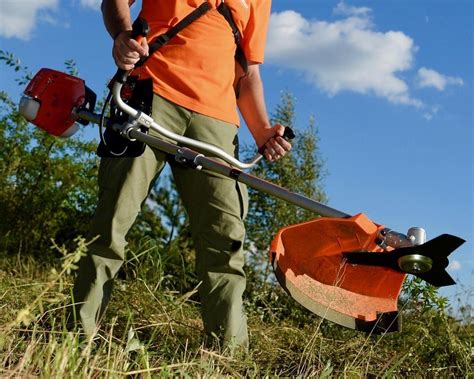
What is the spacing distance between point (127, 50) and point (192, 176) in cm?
68

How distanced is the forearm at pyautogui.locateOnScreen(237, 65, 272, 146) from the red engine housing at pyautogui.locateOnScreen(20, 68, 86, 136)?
837 mm

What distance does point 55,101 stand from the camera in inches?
153

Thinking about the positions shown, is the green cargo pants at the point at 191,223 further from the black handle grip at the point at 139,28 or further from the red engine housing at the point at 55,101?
the red engine housing at the point at 55,101

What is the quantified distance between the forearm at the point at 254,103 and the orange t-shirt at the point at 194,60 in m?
0.30

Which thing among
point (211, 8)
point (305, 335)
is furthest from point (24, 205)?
point (211, 8)

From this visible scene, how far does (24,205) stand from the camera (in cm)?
670

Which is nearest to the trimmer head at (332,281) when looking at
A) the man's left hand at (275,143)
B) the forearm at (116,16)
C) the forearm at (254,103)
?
the man's left hand at (275,143)

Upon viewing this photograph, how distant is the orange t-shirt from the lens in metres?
3.40

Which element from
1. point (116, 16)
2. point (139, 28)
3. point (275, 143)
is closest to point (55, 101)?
point (116, 16)

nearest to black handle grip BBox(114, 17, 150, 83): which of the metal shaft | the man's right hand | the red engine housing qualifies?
the man's right hand

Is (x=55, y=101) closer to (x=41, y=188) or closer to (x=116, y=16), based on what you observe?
(x=116, y=16)

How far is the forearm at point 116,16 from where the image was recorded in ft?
10.9

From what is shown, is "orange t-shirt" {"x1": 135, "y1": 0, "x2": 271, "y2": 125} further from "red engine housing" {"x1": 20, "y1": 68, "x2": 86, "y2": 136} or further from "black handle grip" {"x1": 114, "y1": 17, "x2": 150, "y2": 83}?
"red engine housing" {"x1": 20, "y1": 68, "x2": 86, "y2": 136}

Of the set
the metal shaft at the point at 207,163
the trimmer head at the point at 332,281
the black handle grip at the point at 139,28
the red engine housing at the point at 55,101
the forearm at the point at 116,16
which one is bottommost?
the trimmer head at the point at 332,281
